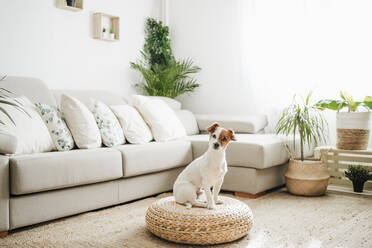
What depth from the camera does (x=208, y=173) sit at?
200 cm

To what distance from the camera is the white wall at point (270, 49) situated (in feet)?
11.7

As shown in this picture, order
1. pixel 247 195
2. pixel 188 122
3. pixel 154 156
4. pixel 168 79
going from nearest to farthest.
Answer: pixel 154 156, pixel 247 195, pixel 188 122, pixel 168 79

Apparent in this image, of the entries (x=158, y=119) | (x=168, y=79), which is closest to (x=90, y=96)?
(x=158, y=119)

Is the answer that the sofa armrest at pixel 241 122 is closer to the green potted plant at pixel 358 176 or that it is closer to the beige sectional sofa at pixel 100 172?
the beige sectional sofa at pixel 100 172

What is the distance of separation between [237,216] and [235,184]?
1.13 meters

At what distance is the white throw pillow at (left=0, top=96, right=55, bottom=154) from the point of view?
225 centimetres

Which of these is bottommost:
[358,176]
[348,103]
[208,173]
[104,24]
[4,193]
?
[358,176]

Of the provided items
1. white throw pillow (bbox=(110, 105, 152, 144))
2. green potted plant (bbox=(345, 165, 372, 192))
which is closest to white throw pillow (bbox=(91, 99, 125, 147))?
white throw pillow (bbox=(110, 105, 152, 144))

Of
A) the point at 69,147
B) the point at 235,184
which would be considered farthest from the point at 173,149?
the point at 69,147

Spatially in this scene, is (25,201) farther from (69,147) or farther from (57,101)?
(57,101)

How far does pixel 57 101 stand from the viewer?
309 cm

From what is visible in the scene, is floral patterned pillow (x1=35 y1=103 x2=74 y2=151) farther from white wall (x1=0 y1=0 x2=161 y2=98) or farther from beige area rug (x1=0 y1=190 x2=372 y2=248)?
white wall (x1=0 y1=0 x2=161 y2=98)

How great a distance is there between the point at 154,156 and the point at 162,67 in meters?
2.07

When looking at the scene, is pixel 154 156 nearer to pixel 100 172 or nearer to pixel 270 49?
pixel 100 172
